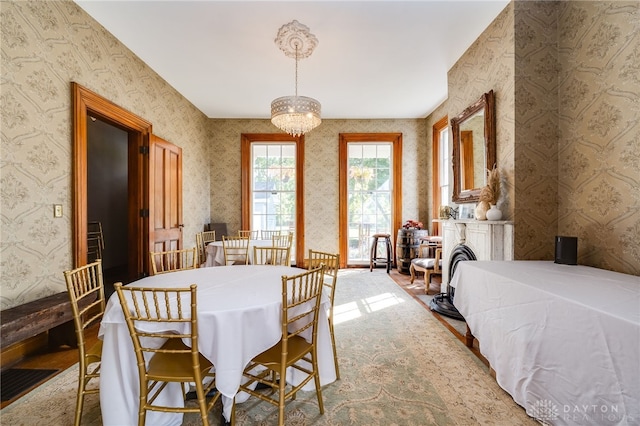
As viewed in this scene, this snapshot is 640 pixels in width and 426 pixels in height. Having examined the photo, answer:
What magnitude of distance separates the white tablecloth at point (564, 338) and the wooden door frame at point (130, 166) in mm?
3533

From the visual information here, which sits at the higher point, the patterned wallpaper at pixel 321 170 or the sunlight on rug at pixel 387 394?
the patterned wallpaper at pixel 321 170

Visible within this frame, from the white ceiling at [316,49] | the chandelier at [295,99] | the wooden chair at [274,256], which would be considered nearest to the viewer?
the white ceiling at [316,49]

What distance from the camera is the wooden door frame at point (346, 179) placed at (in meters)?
5.72

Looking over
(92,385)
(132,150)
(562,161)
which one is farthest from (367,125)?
(92,385)

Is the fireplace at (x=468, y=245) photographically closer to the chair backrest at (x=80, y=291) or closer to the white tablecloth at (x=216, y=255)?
the white tablecloth at (x=216, y=255)

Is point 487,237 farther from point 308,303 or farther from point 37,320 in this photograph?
point 37,320

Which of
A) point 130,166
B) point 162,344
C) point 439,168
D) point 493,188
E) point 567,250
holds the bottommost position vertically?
point 162,344

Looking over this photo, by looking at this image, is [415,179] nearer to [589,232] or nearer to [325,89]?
[325,89]

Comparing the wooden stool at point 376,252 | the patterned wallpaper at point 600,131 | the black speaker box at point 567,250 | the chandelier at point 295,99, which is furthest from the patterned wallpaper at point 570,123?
the wooden stool at point 376,252

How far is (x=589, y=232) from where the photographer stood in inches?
92.0

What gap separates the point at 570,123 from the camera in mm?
2479

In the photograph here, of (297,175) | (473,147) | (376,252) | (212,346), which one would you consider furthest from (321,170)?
(212,346)

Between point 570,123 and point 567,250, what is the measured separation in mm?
1151

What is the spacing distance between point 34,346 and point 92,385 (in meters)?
0.88
